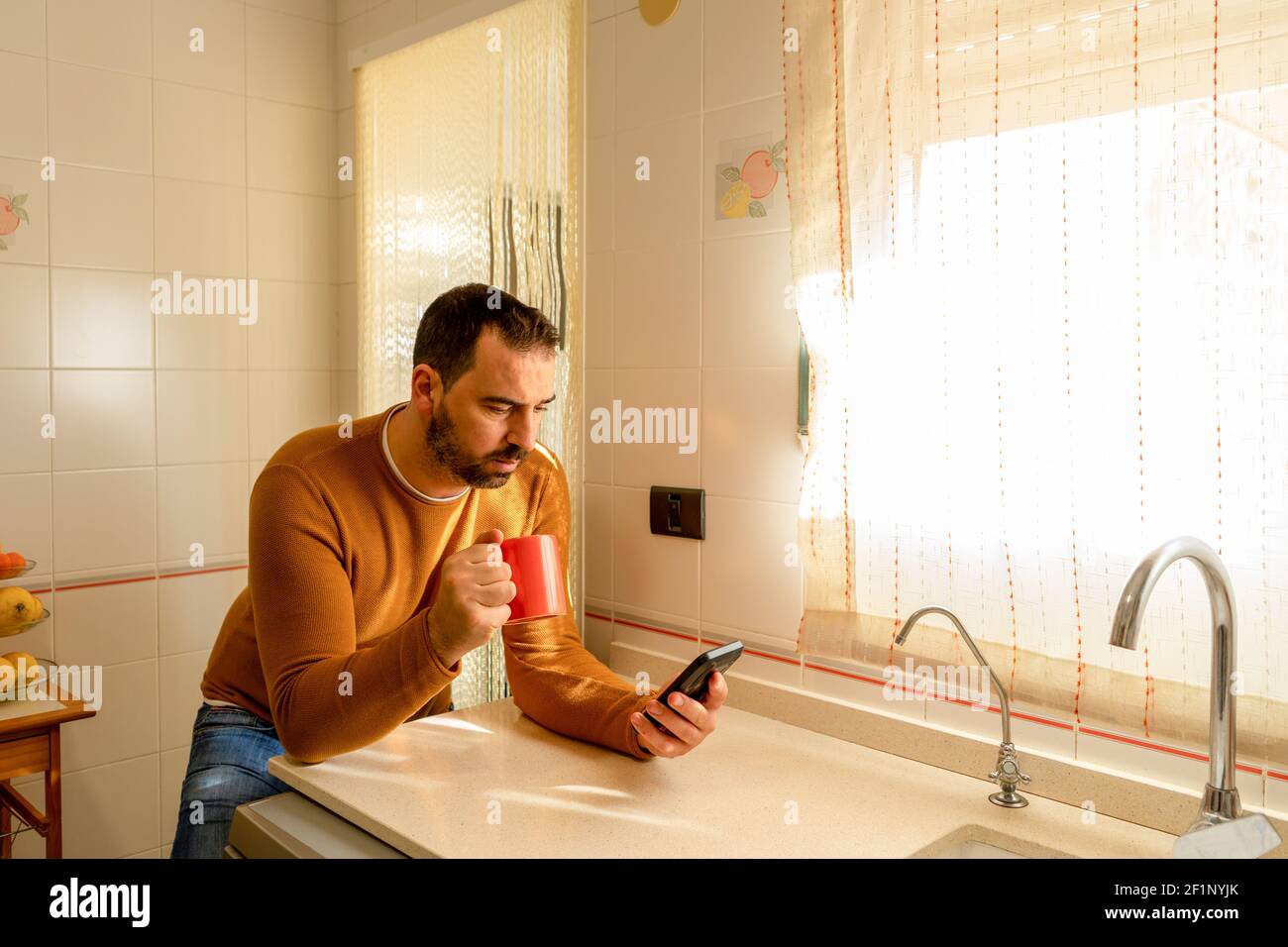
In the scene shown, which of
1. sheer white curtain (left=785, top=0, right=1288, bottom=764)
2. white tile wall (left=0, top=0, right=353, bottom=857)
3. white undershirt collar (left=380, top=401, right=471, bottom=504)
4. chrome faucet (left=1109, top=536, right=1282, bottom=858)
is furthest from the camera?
white tile wall (left=0, top=0, right=353, bottom=857)

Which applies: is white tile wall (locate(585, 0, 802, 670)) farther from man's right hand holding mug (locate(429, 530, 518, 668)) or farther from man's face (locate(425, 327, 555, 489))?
man's right hand holding mug (locate(429, 530, 518, 668))

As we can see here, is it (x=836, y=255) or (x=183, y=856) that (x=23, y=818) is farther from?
(x=836, y=255)

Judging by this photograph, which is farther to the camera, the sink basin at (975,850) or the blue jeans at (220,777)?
the blue jeans at (220,777)

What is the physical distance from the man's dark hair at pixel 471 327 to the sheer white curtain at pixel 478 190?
0.48 m

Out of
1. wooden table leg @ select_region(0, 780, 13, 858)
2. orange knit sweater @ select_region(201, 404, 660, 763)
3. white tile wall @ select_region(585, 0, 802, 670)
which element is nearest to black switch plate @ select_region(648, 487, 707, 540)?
white tile wall @ select_region(585, 0, 802, 670)

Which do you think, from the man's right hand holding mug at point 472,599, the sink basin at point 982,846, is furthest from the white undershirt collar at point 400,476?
the sink basin at point 982,846

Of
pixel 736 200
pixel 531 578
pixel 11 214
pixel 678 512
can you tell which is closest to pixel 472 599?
pixel 531 578

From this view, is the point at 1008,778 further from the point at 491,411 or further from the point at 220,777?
the point at 220,777

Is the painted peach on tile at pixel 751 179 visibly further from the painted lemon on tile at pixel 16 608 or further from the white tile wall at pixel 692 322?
the painted lemon on tile at pixel 16 608

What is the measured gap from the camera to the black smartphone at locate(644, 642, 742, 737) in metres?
1.38

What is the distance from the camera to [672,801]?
1328 mm

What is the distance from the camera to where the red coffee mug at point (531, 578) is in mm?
1341

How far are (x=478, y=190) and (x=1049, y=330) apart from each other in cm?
140
